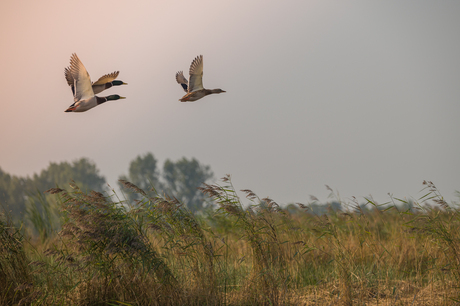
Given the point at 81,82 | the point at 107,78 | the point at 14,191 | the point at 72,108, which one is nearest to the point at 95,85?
the point at 107,78

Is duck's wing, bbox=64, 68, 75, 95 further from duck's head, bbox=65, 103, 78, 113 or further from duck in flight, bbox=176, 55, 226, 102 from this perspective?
duck in flight, bbox=176, 55, 226, 102

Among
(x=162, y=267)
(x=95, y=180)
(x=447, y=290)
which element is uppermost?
(x=95, y=180)

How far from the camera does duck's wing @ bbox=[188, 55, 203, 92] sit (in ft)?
19.3

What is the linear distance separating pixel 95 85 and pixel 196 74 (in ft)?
5.70

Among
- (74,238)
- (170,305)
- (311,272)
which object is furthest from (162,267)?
(311,272)

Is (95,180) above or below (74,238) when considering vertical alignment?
above

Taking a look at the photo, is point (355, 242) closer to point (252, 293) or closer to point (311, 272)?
point (311, 272)

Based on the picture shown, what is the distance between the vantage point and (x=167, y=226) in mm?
4641

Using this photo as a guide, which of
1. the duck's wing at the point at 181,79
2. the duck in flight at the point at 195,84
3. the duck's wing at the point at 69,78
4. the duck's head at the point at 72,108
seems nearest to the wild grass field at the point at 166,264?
the duck's head at the point at 72,108

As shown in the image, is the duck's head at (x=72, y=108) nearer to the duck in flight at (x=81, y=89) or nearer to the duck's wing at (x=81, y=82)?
the duck in flight at (x=81, y=89)

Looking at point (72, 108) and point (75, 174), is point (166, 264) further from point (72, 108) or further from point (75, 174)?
point (75, 174)

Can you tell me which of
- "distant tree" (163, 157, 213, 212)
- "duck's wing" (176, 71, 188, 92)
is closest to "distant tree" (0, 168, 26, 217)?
"distant tree" (163, 157, 213, 212)

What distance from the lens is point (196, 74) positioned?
19.5ft

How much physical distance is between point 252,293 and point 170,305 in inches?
40.2
